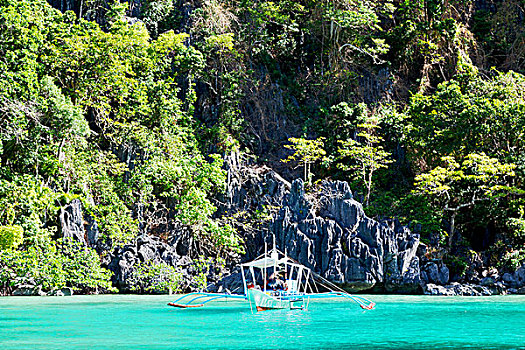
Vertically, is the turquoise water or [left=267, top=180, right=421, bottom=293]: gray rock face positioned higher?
[left=267, top=180, right=421, bottom=293]: gray rock face

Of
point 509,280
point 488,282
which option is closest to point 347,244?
point 488,282

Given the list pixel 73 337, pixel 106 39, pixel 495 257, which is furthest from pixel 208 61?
pixel 73 337

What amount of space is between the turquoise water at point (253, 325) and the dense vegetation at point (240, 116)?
4564 millimetres

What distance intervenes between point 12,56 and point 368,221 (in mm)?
13056

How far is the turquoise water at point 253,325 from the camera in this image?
380 inches

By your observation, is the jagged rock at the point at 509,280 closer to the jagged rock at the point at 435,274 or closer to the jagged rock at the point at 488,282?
the jagged rock at the point at 488,282

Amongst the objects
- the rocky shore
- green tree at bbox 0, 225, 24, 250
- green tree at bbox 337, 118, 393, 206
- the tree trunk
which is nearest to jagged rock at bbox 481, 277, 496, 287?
the rocky shore

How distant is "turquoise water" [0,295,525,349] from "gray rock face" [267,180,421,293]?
310cm

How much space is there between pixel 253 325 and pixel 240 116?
1546 cm

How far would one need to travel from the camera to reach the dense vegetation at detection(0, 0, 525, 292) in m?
20.1

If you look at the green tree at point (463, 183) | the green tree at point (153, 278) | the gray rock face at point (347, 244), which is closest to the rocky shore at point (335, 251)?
the gray rock face at point (347, 244)

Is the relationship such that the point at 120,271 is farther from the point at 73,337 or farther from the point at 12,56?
the point at 73,337

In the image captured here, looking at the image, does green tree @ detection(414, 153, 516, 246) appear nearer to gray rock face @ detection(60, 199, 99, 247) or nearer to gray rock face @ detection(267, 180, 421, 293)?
gray rock face @ detection(267, 180, 421, 293)

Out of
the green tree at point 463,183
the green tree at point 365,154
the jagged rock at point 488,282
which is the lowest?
the jagged rock at point 488,282
